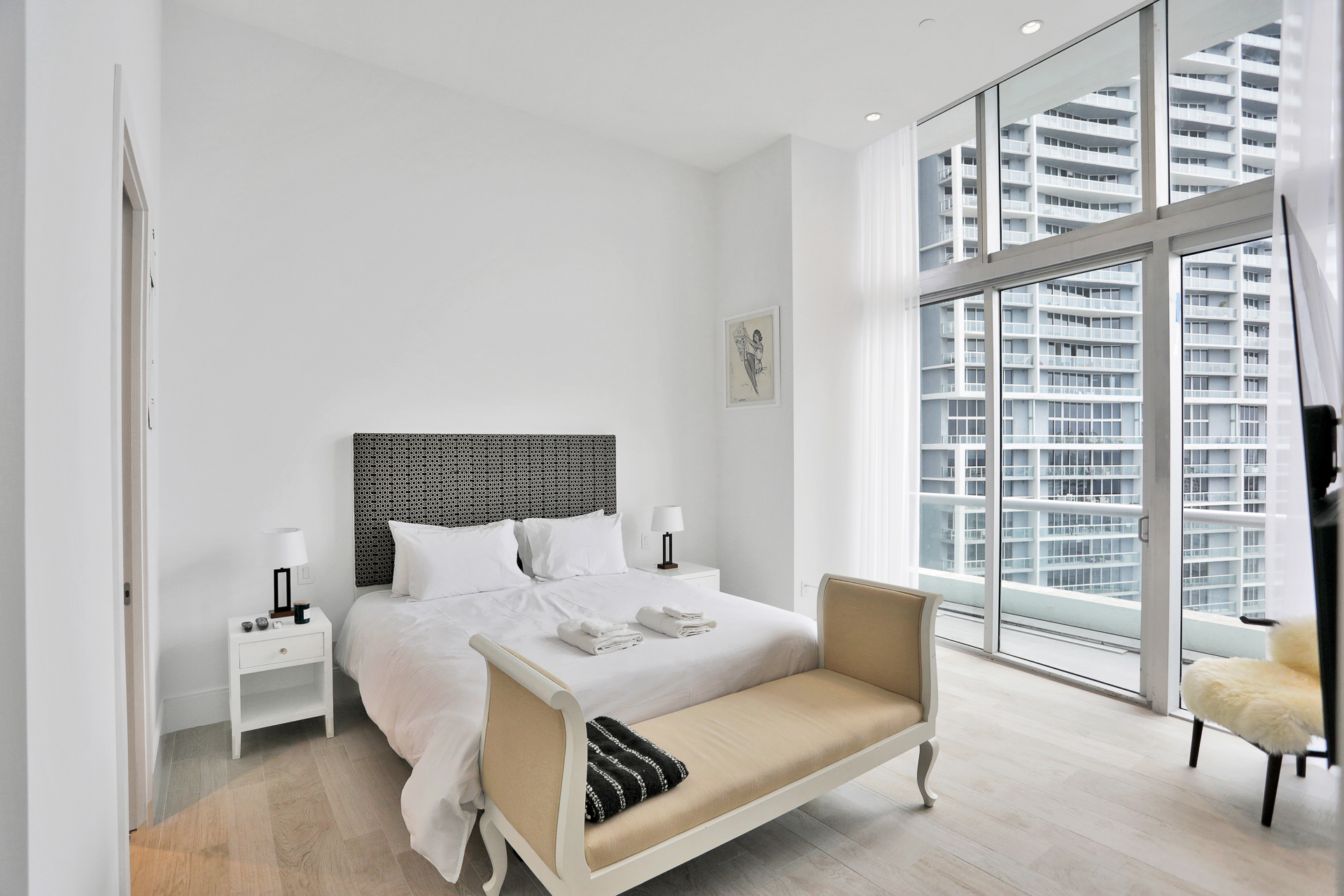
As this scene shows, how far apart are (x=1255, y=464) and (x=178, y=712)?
5.08 m

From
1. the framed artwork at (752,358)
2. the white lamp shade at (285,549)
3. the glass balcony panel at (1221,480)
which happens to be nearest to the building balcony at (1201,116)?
the glass balcony panel at (1221,480)

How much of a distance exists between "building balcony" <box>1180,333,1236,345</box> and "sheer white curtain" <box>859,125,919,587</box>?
4.65 feet

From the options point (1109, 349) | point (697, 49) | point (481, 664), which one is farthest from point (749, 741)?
point (697, 49)

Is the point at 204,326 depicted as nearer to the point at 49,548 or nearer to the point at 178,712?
the point at 178,712

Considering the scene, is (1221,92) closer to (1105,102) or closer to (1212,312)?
(1105,102)

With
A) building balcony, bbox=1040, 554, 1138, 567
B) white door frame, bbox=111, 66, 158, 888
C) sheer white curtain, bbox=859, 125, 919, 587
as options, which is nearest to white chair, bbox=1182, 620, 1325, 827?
building balcony, bbox=1040, 554, 1138, 567

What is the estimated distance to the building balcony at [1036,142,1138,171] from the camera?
11.1 ft

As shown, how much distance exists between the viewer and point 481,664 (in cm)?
231

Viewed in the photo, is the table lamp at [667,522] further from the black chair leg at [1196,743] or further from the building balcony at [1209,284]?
the building balcony at [1209,284]

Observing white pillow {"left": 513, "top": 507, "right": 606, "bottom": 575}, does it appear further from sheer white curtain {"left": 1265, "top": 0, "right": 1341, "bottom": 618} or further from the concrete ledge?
sheer white curtain {"left": 1265, "top": 0, "right": 1341, "bottom": 618}

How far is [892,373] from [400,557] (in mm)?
3207

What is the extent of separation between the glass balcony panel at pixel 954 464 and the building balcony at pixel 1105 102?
114 cm

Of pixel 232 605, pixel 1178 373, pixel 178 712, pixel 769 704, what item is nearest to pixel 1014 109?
pixel 1178 373

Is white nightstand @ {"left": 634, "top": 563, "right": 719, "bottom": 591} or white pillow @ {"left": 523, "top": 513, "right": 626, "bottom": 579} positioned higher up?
white pillow @ {"left": 523, "top": 513, "right": 626, "bottom": 579}
